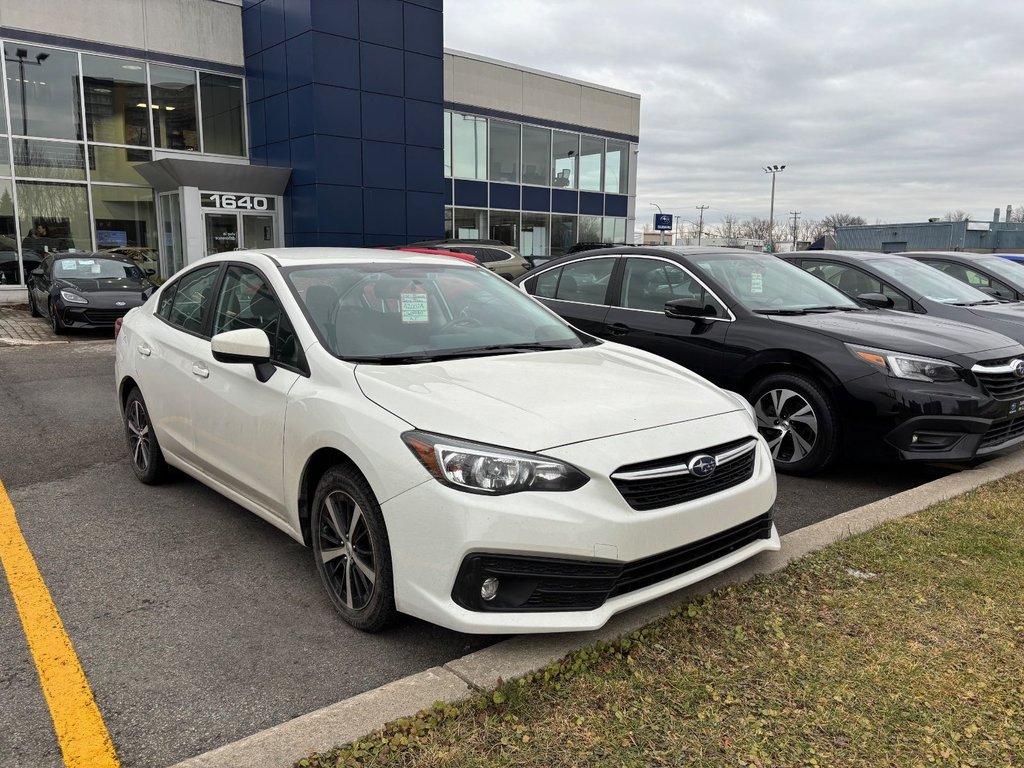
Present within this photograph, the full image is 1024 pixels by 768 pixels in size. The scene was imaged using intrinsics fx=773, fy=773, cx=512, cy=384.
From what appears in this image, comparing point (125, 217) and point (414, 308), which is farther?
point (125, 217)

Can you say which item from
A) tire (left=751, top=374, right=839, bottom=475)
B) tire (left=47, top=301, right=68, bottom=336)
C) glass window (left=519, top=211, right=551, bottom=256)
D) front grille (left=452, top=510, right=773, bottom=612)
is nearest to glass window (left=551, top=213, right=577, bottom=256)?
glass window (left=519, top=211, right=551, bottom=256)

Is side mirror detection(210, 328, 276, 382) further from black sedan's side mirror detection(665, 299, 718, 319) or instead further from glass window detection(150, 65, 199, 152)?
glass window detection(150, 65, 199, 152)

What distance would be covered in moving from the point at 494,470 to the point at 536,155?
93.9ft

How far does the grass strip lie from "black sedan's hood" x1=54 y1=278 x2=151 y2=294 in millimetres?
13652

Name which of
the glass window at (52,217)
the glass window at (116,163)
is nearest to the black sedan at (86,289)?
the glass window at (52,217)

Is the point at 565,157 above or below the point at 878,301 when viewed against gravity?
above

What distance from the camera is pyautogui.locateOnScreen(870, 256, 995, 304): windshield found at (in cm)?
782

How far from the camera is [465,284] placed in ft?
14.4

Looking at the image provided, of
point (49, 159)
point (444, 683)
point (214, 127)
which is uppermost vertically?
point (214, 127)

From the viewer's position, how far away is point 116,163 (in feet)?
66.2

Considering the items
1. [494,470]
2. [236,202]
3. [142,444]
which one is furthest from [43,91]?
[494,470]

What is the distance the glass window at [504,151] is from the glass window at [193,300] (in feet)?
80.4

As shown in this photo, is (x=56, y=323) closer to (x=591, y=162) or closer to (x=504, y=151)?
(x=504, y=151)

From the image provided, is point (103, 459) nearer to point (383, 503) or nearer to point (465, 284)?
point (465, 284)
